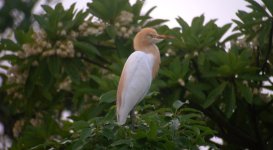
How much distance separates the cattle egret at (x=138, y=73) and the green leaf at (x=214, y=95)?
3.33 feet

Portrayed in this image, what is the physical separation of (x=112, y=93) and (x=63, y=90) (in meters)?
1.66

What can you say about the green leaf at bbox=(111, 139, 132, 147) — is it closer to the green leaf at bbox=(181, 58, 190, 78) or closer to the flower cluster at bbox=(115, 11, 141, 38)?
the green leaf at bbox=(181, 58, 190, 78)

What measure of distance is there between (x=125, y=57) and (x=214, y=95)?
2.31ft

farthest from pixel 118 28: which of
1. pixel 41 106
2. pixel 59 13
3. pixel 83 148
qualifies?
pixel 83 148

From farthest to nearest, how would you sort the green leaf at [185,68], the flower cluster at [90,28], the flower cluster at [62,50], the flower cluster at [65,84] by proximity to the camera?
the flower cluster at [65,84] < the flower cluster at [90,28] < the flower cluster at [62,50] < the green leaf at [185,68]

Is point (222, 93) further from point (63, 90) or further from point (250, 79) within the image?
point (63, 90)

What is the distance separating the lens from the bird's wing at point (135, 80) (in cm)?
618

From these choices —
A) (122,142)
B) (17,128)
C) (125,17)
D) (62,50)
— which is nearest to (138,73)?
(122,142)

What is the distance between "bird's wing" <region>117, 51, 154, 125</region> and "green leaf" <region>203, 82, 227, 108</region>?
109cm

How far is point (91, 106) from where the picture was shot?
764 centimetres

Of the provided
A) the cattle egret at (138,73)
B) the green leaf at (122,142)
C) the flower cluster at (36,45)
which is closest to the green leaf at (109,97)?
the cattle egret at (138,73)

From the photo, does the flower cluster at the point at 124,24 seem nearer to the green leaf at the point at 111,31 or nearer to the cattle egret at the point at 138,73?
the green leaf at the point at 111,31

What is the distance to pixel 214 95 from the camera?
7.43 metres

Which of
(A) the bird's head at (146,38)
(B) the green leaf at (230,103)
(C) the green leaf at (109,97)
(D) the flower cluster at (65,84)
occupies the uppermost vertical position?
(A) the bird's head at (146,38)
